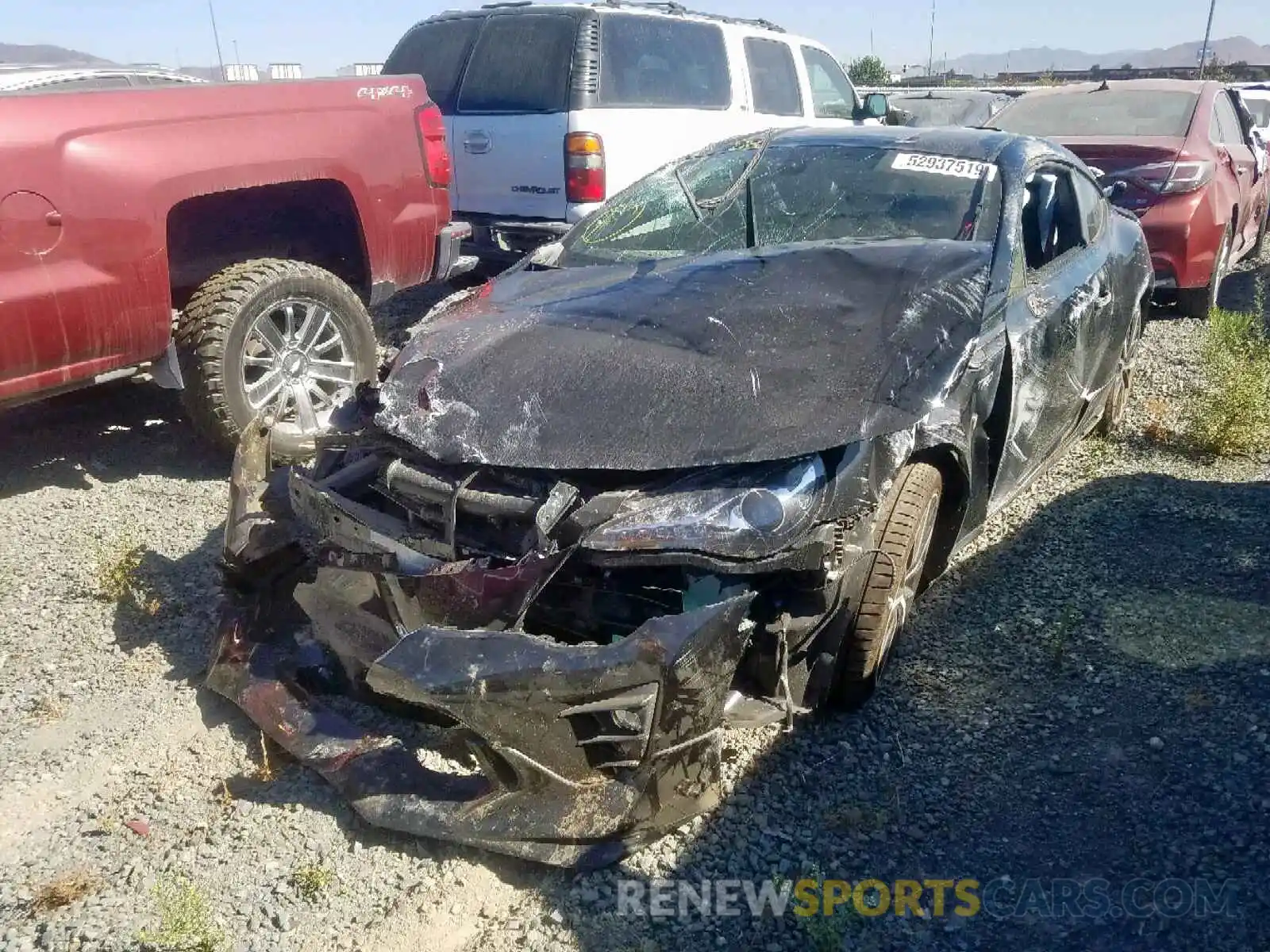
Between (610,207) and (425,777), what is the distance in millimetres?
2771

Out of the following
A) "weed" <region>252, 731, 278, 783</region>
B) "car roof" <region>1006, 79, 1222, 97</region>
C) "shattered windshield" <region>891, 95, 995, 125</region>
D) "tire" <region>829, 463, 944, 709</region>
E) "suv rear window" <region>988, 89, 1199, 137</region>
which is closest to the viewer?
"weed" <region>252, 731, 278, 783</region>

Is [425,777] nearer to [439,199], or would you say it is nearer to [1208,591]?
[1208,591]

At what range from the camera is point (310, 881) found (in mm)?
2637

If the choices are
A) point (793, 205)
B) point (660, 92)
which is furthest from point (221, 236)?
point (660, 92)

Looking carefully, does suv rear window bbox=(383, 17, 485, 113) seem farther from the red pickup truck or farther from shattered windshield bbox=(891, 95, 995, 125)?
Answer: shattered windshield bbox=(891, 95, 995, 125)

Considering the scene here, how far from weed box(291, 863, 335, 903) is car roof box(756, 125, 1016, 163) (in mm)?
3339

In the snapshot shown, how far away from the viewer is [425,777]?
9.07ft

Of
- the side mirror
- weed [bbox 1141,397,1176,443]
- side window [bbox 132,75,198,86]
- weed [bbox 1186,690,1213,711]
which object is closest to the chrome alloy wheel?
side window [bbox 132,75,198,86]

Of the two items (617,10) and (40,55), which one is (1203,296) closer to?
(617,10)

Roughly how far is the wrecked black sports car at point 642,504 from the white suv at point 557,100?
290cm

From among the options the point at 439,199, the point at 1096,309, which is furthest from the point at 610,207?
the point at 1096,309

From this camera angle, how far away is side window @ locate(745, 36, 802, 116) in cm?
852

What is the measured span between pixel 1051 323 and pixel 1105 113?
194 inches

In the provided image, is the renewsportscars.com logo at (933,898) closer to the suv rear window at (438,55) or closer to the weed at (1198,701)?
the weed at (1198,701)
